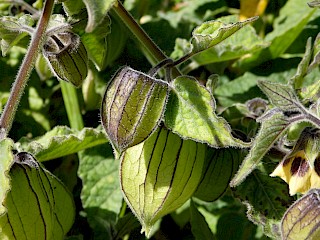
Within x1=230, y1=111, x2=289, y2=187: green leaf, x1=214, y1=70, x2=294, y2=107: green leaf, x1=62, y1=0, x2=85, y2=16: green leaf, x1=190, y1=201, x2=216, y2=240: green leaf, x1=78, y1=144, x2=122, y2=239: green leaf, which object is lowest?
x1=214, y1=70, x2=294, y2=107: green leaf

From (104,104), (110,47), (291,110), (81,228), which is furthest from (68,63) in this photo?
(81,228)

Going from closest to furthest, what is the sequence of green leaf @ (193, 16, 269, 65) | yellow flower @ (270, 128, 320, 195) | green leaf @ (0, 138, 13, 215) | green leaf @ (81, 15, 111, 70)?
1. green leaf @ (0, 138, 13, 215)
2. yellow flower @ (270, 128, 320, 195)
3. green leaf @ (81, 15, 111, 70)
4. green leaf @ (193, 16, 269, 65)

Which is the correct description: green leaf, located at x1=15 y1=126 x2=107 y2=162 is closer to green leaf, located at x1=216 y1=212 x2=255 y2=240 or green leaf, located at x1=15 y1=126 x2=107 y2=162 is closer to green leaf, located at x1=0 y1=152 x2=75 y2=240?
green leaf, located at x1=0 y1=152 x2=75 y2=240

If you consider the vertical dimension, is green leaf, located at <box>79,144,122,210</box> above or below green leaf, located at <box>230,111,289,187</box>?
below

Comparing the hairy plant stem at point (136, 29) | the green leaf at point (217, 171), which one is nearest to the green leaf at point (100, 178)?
the green leaf at point (217, 171)

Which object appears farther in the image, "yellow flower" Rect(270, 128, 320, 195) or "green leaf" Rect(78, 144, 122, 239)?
"green leaf" Rect(78, 144, 122, 239)

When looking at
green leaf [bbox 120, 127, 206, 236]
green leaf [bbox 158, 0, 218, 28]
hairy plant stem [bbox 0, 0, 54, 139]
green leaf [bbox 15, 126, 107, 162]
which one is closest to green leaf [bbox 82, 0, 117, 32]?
hairy plant stem [bbox 0, 0, 54, 139]

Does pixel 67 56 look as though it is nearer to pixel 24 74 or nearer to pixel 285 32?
pixel 24 74
